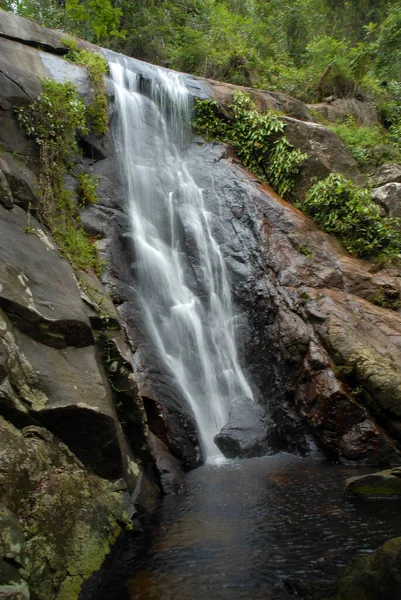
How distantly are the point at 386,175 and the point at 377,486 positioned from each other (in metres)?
10.6

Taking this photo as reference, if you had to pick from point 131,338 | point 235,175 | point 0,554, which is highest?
point 235,175

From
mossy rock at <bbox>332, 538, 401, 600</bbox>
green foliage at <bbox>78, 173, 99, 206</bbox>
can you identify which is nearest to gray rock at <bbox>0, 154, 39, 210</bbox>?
green foliage at <bbox>78, 173, 99, 206</bbox>

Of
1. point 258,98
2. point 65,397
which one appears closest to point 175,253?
point 65,397

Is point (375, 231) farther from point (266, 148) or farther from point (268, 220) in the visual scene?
point (266, 148)

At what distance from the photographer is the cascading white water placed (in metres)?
8.48

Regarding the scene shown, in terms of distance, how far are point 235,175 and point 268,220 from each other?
2012 mm

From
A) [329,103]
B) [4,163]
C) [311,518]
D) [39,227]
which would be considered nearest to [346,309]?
[311,518]

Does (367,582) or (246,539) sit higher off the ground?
(367,582)

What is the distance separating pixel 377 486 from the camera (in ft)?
17.9

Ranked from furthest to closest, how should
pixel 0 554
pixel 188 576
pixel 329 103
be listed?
pixel 329 103 → pixel 188 576 → pixel 0 554

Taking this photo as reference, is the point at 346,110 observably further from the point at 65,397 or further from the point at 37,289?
the point at 65,397

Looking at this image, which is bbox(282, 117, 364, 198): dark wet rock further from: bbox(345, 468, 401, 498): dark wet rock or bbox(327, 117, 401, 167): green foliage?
bbox(345, 468, 401, 498): dark wet rock

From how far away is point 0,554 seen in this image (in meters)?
2.74

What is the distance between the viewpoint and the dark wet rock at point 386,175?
522 inches
